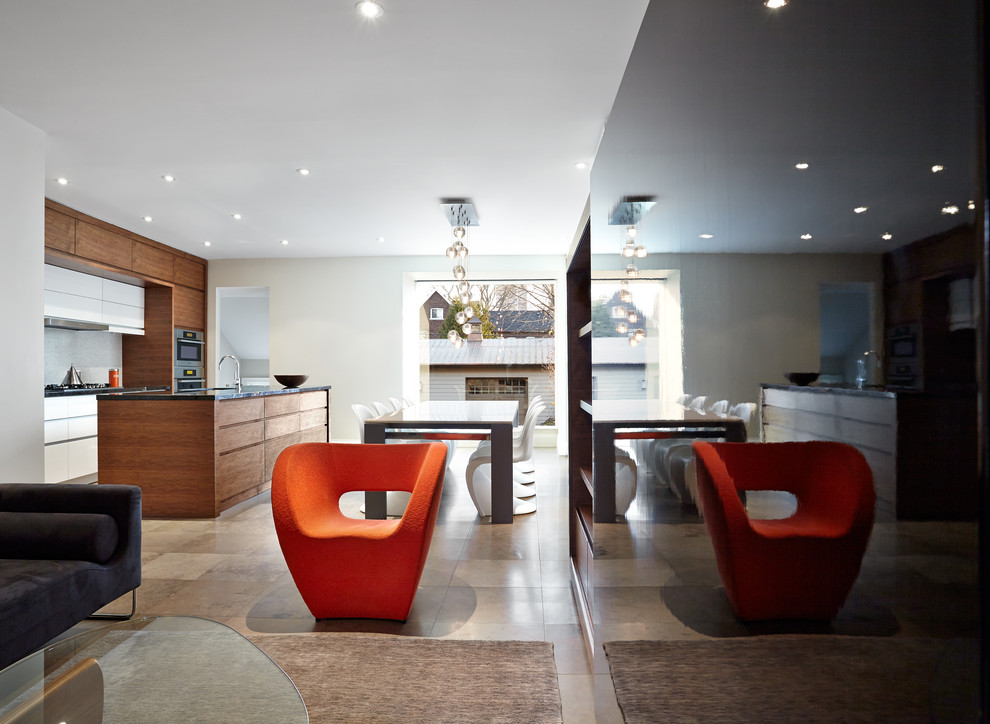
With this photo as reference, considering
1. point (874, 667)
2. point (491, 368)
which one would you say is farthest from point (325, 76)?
point (491, 368)

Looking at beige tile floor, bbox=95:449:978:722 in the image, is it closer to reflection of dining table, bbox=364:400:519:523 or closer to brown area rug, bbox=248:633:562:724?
brown area rug, bbox=248:633:562:724

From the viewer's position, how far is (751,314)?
504mm

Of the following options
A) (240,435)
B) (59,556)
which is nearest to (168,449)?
(240,435)

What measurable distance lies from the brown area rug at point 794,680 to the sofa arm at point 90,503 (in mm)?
2461

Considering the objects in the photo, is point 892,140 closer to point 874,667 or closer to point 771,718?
point 874,667

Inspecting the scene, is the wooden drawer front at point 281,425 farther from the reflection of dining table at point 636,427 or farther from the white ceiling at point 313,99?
the reflection of dining table at point 636,427

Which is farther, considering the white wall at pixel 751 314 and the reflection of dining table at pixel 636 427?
the reflection of dining table at pixel 636 427

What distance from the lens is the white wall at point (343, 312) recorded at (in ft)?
25.8

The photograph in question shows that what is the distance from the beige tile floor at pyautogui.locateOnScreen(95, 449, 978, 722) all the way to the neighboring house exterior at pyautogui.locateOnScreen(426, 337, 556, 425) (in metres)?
1.94

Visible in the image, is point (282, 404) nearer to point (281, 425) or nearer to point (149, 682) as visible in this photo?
point (281, 425)

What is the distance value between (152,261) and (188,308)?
3.01ft

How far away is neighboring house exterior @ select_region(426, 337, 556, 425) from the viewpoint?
26.6ft

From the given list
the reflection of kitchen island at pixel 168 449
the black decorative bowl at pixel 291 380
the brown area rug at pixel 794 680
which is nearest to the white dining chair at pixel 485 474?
the reflection of kitchen island at pixel 168 449

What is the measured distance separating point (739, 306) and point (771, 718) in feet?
1.10
